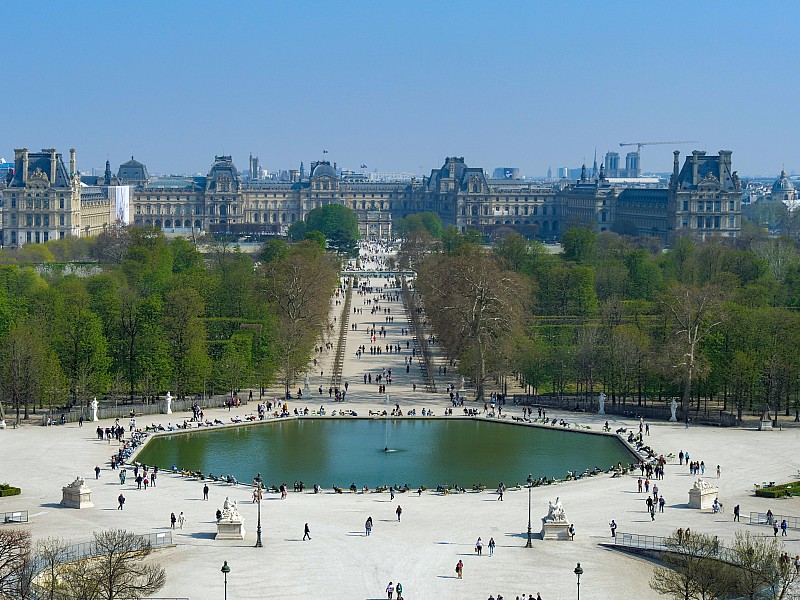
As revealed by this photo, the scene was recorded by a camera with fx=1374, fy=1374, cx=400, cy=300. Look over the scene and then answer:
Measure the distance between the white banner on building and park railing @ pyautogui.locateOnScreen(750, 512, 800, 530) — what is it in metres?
143

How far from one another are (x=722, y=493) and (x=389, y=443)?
14.6 m

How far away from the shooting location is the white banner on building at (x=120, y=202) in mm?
182387

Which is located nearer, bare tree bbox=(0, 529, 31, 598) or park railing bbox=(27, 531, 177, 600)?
bare tree bbox=(0, 529, 31, 598)

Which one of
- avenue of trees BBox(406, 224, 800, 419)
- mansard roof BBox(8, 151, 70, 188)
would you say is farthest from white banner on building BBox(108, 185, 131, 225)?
avenue of trees BBox(406, 224, 800, 419)

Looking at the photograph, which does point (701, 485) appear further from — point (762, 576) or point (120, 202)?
point (120, 202)

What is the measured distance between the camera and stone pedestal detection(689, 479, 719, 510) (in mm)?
43719

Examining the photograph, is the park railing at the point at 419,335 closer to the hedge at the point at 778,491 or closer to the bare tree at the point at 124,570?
the hedge at the point at 778,491

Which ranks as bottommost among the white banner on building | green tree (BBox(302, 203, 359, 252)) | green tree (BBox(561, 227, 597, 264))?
green tree (BBox(561, 227, 597, 264))

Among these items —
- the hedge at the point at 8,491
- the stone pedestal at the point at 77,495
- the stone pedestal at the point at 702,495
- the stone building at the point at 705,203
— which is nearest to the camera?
the stone pedestal at the point at 77,495

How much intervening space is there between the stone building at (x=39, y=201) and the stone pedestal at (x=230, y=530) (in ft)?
377

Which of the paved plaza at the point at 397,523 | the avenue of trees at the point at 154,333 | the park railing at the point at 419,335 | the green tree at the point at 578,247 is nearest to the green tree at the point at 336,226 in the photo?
the park railing at the point at 419,335

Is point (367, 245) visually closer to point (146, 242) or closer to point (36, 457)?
point (146, 242)

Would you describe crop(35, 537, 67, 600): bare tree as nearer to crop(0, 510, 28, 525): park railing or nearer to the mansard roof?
crop(0, 510, 28, 525): park railing

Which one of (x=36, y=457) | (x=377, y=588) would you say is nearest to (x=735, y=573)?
(x=377, y=588)
